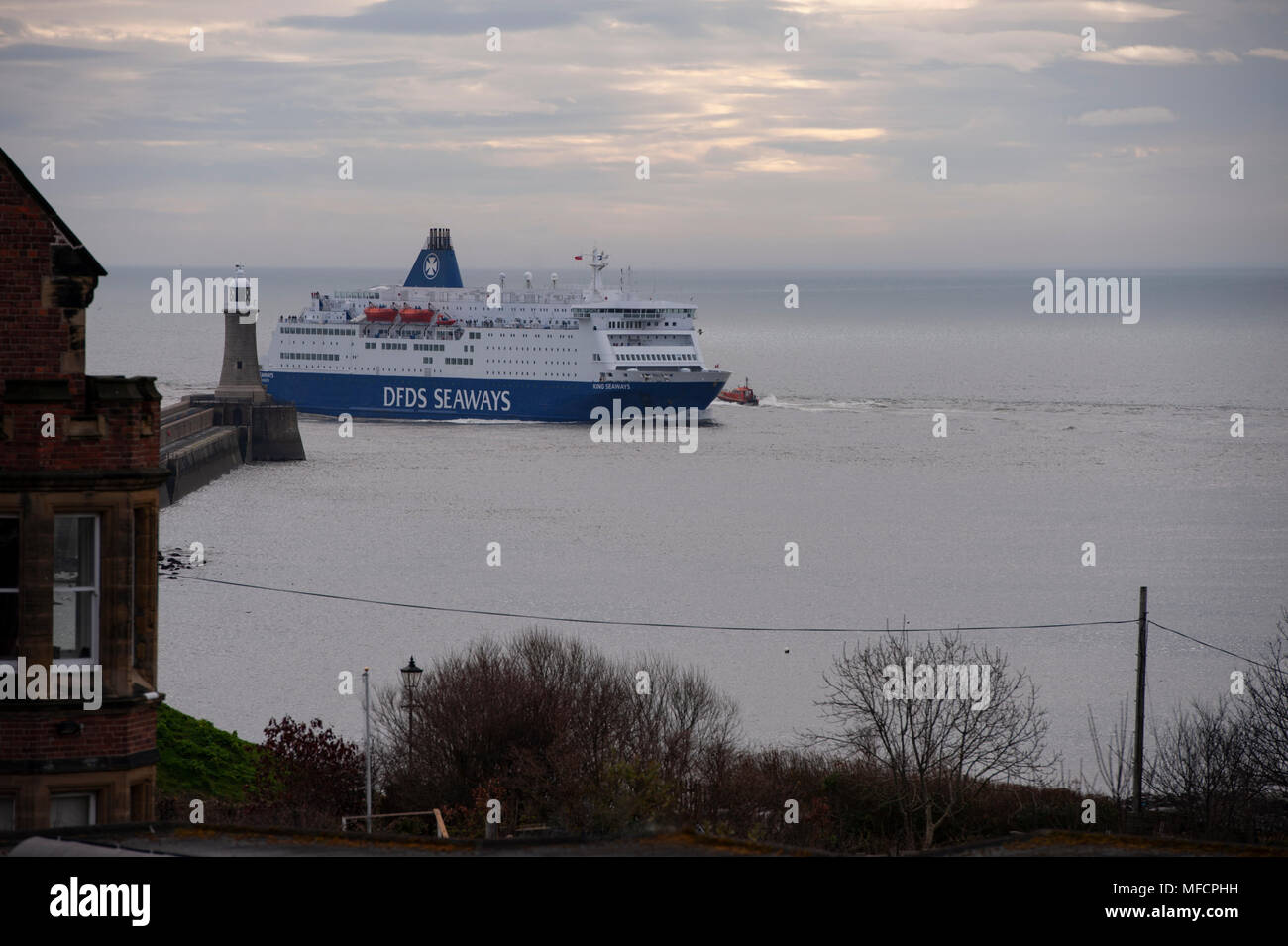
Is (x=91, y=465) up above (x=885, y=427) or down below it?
below

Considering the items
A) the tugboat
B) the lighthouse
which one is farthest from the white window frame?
the tugboat

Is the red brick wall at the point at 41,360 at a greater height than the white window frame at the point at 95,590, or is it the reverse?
the red brick wall at the point at 41,360

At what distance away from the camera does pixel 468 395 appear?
80.4 meters

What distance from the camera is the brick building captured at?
8.59 metres

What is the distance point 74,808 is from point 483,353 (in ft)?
234

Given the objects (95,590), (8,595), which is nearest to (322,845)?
(95,590)

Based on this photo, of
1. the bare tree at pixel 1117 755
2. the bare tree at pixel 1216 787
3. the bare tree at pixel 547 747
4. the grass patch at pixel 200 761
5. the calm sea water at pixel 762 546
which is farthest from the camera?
the calm sea water at pixel 762 546

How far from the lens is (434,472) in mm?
60188

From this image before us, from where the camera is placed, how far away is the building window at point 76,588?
884cm

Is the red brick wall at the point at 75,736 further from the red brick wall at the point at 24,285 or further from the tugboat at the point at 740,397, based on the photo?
the tugboat at the point at 740,397

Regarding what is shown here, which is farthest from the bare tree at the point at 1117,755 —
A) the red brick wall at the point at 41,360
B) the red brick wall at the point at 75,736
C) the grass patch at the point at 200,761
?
the red brick wall at the point at 41,360

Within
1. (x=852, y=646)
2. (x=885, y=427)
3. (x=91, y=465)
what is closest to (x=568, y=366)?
(x=885, y=427)
